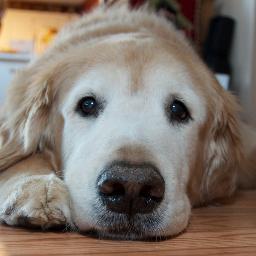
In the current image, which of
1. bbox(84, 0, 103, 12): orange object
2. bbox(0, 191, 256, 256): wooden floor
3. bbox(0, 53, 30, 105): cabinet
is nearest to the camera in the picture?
bbox(0, 191, 256, 256): wooden floor

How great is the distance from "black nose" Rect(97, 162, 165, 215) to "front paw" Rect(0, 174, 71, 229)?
141mm

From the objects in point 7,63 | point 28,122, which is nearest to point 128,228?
point 28,122

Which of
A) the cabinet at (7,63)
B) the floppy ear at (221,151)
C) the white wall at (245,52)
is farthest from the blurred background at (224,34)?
the cabinet at (7,63)

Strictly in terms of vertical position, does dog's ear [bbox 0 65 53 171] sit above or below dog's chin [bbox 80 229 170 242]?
above

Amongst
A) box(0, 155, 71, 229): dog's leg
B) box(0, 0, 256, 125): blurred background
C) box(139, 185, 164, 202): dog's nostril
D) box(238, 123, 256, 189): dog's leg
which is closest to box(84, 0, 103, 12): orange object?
box(0, 0, 256, 125): blurred background

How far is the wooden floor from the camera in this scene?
1.27 m

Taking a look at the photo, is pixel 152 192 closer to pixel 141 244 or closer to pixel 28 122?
pixel 141 244

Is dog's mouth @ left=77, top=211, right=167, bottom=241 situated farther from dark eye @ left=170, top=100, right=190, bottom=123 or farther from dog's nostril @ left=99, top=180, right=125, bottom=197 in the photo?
dark eye @ left=170, top=100, right=190, bottom=123

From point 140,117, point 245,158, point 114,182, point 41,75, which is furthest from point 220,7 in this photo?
point 114,182

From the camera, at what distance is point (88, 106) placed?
1.71m

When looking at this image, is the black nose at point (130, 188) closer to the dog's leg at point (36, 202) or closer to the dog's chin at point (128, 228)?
the dog's chin at point (128, 228)

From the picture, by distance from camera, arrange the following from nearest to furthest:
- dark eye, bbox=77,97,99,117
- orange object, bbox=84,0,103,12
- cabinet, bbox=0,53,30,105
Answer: dark eye, bbox=77,97,99,117 → orange object, bbox=84,0,103,12 → cabinet, bbox=0,53,30,105

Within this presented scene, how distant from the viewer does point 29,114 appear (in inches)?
74.7

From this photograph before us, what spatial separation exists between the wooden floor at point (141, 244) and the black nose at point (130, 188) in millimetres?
94
